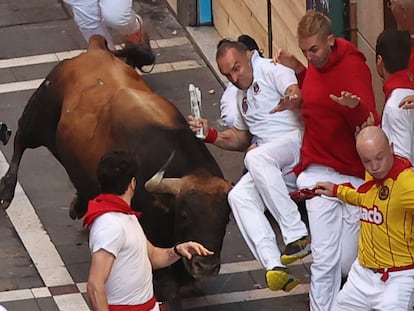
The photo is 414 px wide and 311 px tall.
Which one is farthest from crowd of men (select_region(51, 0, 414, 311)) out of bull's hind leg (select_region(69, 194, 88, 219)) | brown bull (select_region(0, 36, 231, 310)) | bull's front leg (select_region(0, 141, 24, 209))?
bull's front leg (select_region(0, 141, 24, 209))

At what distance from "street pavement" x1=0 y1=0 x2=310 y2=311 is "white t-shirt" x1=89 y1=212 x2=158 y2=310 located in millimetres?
1859

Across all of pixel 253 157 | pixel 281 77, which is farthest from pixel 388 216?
pixel 281 77

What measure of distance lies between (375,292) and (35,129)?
12.7 feet

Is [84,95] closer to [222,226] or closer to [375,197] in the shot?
[222,226]

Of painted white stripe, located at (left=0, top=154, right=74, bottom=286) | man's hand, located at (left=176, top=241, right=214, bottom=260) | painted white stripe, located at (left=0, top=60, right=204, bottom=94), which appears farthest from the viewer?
painted white stripe, located at (left=0, top=60, right=204, bottom=94)

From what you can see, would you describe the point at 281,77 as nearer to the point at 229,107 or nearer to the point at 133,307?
the point at 229,107

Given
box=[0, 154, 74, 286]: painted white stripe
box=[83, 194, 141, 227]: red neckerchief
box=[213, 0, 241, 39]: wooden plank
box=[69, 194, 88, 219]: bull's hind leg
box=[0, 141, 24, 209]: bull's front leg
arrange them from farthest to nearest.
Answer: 1. box=[213, 0, 241, 39]: wooden plank
2. box=[0, 141, 24, 209]: bull's front leg
3. box=[69, 194, 88, 219]: bull's hind leg
4. box=[0, 154, 74, 286]: painted white stripe
5. box=[83, 194, 141, 227]: red neckerchief

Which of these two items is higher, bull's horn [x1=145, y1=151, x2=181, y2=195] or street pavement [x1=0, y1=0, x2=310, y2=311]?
bull's horn [x1=145, y1=151, x2=181, y2=195]

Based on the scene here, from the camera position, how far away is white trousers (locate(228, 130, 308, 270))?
8758 millimetres

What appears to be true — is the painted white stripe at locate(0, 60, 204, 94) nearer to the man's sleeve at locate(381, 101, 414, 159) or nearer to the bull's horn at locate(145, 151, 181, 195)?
the bull's horn at locate(145, 151, 181, 195)

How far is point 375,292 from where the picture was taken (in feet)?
25.9

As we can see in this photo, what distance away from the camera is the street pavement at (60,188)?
9.63 m

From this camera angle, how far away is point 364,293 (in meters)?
7.95

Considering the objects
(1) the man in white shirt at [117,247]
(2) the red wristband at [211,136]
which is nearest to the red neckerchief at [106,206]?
(1) the man in white shirt at [117,247]
